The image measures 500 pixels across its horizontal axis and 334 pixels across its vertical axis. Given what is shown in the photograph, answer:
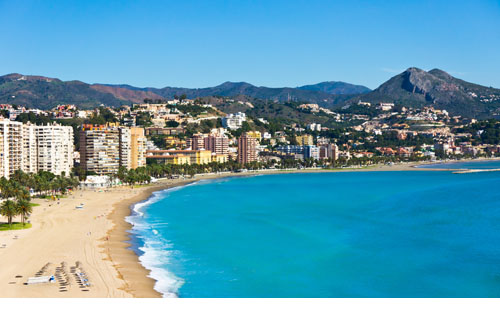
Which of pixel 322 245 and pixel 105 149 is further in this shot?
pixel 105 149

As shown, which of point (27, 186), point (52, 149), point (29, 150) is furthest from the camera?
point (52, 149)

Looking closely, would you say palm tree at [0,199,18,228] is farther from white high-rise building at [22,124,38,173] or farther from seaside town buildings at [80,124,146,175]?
seaside town buildings at [80,124,146,175]

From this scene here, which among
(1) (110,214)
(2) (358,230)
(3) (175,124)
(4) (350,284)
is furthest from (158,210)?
(3) (175,124)

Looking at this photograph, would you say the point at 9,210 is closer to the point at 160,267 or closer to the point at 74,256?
the point at 74,256

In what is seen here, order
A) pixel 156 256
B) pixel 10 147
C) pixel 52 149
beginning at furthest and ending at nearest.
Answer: pixel 52 149 → pixel 10 147 → pixel 156 256

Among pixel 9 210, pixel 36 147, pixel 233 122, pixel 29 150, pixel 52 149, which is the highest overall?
pixel 233 122

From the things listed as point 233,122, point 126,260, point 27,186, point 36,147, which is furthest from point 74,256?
point 233,122

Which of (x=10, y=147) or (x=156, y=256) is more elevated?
(x=10, y=147)
